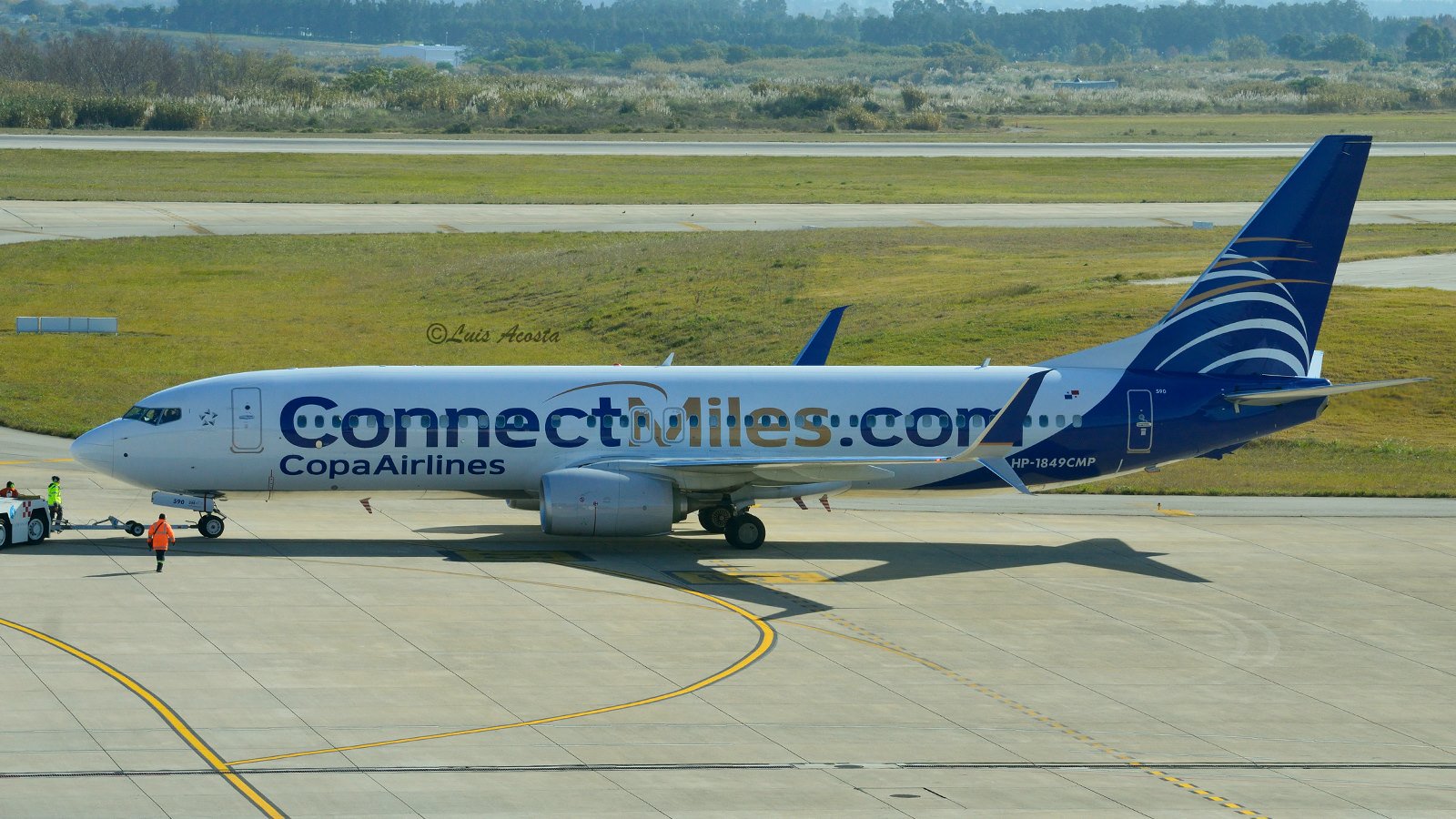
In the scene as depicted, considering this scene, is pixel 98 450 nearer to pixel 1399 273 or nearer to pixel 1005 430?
pixel 1005 430

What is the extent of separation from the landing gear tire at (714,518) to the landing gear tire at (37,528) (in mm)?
16542

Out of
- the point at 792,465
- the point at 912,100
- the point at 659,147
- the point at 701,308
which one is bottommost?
the point at 792,465

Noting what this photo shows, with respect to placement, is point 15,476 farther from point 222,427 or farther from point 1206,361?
point 1206,361

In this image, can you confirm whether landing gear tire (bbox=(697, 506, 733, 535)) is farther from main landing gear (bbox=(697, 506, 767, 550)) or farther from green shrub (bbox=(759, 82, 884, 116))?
green shrub (bbox=(759, 82, 884, 116))

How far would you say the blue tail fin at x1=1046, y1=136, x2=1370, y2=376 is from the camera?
147 ft

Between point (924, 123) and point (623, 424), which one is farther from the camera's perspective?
point (924, 123)

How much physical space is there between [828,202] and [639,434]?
69315 mm

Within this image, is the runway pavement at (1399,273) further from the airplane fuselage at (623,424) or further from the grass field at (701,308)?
the airplane fuselage at (623,424)

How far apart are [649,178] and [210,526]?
A: 3233 inches

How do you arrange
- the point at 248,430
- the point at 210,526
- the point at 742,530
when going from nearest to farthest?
the point at 248,430 → the point at 210,526 → the point at 742,530

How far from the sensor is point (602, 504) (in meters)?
41.4

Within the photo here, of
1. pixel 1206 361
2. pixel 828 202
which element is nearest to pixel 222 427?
pixel 1206 361

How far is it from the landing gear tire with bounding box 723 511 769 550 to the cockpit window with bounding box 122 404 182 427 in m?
14.4

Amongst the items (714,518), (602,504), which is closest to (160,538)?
(602,504)
